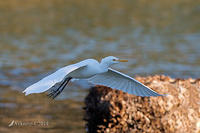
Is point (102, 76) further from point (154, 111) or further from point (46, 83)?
point (46, 83)

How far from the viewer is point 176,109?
627 centimetres

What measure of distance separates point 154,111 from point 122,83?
64 cm

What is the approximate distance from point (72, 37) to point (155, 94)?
12835 mm

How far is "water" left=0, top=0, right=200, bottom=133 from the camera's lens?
A: 964 cm

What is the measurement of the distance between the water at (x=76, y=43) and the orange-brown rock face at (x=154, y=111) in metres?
1.75

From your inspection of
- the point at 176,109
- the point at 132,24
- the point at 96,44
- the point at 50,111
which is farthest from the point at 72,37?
the point at 176,109

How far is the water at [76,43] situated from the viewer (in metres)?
9.64

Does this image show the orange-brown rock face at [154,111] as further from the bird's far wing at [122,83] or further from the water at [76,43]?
the water at [76,43]

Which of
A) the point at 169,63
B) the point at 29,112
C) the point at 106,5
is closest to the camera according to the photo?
the point at 29,112

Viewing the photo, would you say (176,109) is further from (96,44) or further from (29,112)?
(96,44)

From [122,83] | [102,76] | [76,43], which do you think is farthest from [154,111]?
[76,43]

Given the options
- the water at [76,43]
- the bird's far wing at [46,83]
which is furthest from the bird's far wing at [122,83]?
the water at [76,43]

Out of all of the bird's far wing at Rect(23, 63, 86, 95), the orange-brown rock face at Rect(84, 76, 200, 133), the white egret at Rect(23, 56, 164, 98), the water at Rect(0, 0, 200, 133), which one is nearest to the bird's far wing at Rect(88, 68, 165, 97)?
the white egret at Rect(23, 56, 164, 98)

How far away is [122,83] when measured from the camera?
6184mm
